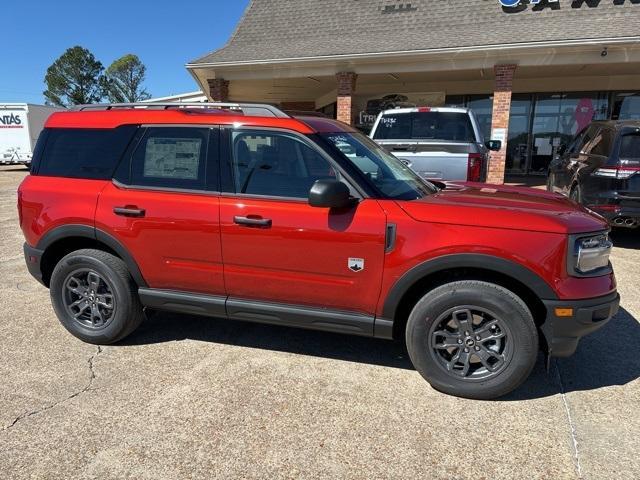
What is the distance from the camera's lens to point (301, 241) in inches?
126

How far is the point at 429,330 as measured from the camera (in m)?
3.09

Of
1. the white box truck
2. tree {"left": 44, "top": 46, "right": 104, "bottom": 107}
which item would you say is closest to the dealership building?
the white box truck

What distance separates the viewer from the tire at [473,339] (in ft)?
9.62

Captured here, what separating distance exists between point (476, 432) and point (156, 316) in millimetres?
3093

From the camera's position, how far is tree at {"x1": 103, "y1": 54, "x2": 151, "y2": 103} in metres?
Result: 63.4

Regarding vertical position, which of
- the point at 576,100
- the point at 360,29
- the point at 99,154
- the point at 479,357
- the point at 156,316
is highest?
the point at 360,29

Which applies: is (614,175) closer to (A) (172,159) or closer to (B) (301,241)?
(B) (301,241)

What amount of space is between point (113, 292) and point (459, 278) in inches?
103

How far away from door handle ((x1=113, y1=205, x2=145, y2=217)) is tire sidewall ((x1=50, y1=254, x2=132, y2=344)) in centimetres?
44

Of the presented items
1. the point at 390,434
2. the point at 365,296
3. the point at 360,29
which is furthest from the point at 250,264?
the point at 360,29

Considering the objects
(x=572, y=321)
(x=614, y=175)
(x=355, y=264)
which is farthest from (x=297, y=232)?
(x=614, y=175)

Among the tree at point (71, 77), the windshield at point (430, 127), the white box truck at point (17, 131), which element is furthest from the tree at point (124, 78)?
the windshield at point (430, 127)

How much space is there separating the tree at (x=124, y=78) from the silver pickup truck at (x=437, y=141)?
6309cm

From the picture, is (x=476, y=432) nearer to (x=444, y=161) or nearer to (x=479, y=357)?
(x=479, y=357)
